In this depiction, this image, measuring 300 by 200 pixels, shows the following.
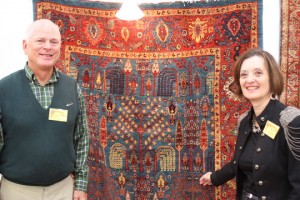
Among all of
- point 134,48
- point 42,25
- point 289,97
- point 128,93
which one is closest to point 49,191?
point 42,25

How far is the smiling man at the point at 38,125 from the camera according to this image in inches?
79.2

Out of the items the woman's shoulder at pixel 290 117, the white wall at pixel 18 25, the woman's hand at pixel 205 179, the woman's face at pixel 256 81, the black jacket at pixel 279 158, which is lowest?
the woman's hand at pixel 205 179

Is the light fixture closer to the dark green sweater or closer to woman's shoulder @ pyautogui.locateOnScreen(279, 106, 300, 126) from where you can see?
the dark green sweater

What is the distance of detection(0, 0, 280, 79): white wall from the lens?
115 inches

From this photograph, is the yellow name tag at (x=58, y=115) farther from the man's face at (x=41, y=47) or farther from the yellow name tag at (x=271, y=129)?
the yellow name tag at (x=271, y=129)

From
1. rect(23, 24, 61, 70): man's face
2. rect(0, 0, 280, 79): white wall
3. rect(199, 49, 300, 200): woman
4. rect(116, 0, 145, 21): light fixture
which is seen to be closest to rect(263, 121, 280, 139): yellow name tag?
rect(199, 49, 300, 200): woman

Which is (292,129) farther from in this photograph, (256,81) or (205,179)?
(205,179)

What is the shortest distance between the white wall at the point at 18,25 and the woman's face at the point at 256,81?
92 cm

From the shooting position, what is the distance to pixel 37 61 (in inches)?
82.7

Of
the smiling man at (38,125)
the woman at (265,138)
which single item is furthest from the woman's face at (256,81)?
the smiling man at (38,125)

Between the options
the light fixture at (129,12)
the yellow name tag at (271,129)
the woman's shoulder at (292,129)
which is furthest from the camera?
the light fixture at (129,12)

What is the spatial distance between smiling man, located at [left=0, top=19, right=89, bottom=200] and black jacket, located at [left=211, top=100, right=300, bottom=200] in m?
1.13

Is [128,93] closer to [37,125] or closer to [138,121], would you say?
[138,121]

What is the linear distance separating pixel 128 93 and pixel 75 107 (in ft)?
2.96
